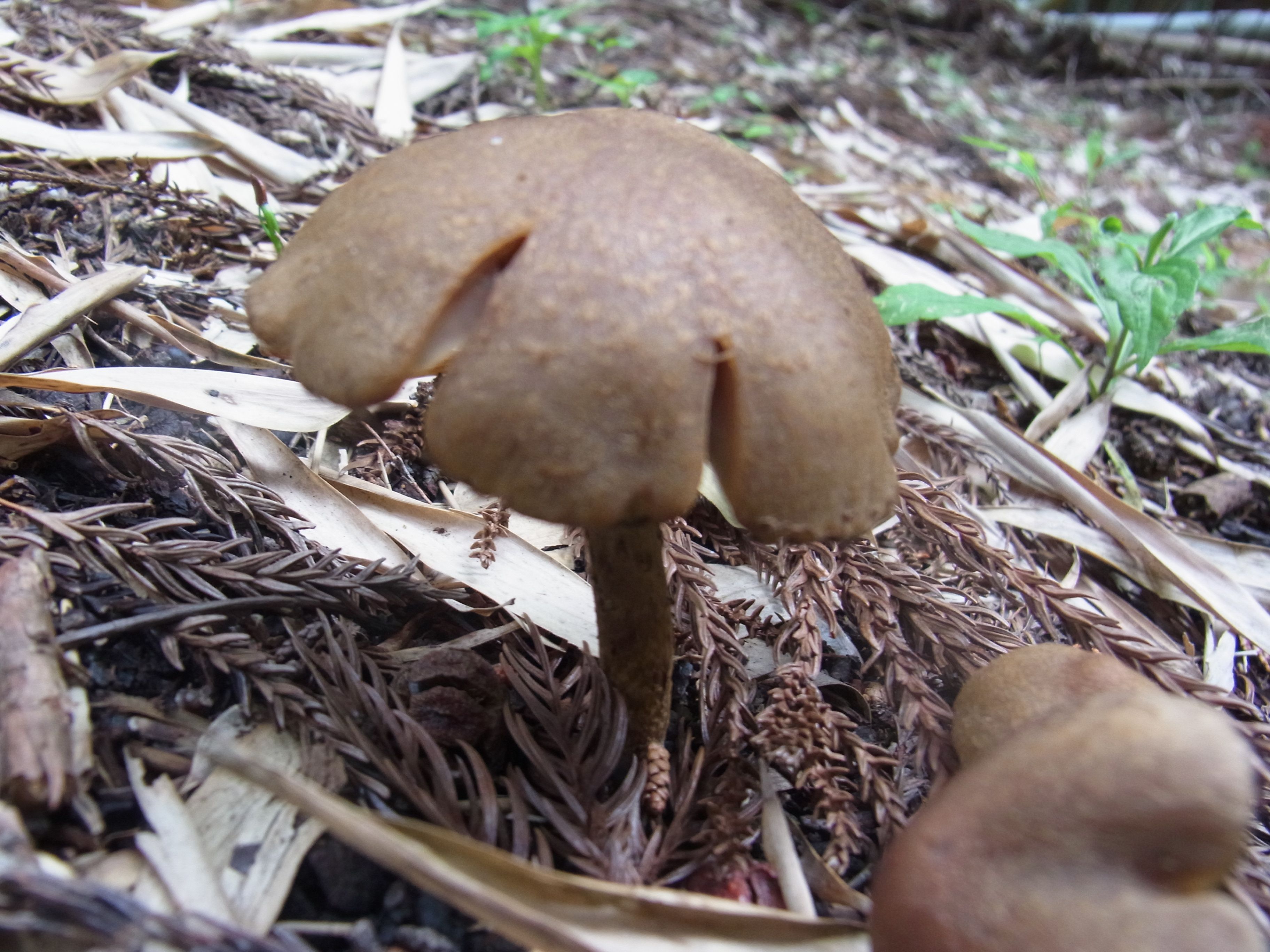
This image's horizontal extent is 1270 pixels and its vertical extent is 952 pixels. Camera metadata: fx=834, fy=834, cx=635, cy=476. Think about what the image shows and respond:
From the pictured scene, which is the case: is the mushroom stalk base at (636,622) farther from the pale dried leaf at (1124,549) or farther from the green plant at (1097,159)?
the green plant at (1097,159)

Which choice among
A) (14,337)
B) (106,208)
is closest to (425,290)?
(14,337)

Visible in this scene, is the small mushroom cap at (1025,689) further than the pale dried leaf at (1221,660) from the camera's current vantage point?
No

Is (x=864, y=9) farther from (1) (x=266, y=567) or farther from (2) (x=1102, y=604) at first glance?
(1) (x=266, y=567)

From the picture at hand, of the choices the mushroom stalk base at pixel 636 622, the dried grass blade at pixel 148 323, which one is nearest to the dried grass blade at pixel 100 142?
the dried grass blade at pixel 148 323

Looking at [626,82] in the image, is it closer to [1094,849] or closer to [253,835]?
[253,835]

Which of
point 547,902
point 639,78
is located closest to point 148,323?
point 547,902

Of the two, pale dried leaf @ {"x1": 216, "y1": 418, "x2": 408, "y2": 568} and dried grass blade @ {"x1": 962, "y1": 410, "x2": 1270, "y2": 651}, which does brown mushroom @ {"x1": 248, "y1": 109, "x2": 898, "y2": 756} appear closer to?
pale dried leaf @ {"x1": 216, "y1": 418, "x2": 408, "y2": 568}
